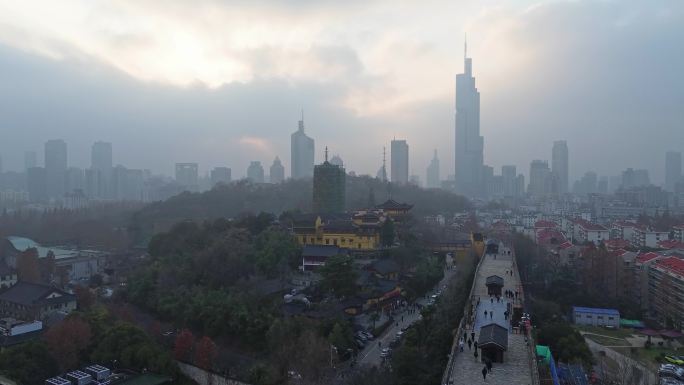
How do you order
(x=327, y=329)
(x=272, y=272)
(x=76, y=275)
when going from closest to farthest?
(x=327, y=329)
(x=272, y=272)
(x=76, y=275)

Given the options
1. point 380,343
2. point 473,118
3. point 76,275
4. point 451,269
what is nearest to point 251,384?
point 380,343

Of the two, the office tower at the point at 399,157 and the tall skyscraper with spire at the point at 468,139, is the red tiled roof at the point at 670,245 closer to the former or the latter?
the office tower at the point at 399,157

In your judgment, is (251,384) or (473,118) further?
(473,118)

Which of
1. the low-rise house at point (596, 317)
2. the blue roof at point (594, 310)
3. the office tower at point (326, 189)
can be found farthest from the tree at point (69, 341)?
the office tower at point (326, 189)

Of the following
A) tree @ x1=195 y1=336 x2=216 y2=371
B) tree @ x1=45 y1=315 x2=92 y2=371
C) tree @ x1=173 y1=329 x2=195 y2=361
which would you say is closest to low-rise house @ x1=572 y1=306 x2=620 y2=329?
tree @ x1=195 y1=336 x2=216 y2=371

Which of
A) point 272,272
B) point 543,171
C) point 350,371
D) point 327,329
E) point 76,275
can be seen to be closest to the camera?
point 350,371

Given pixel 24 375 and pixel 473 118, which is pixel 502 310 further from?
pixel 473 118

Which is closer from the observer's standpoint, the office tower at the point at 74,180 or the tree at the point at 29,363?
→ the tree at the point at 29,363
